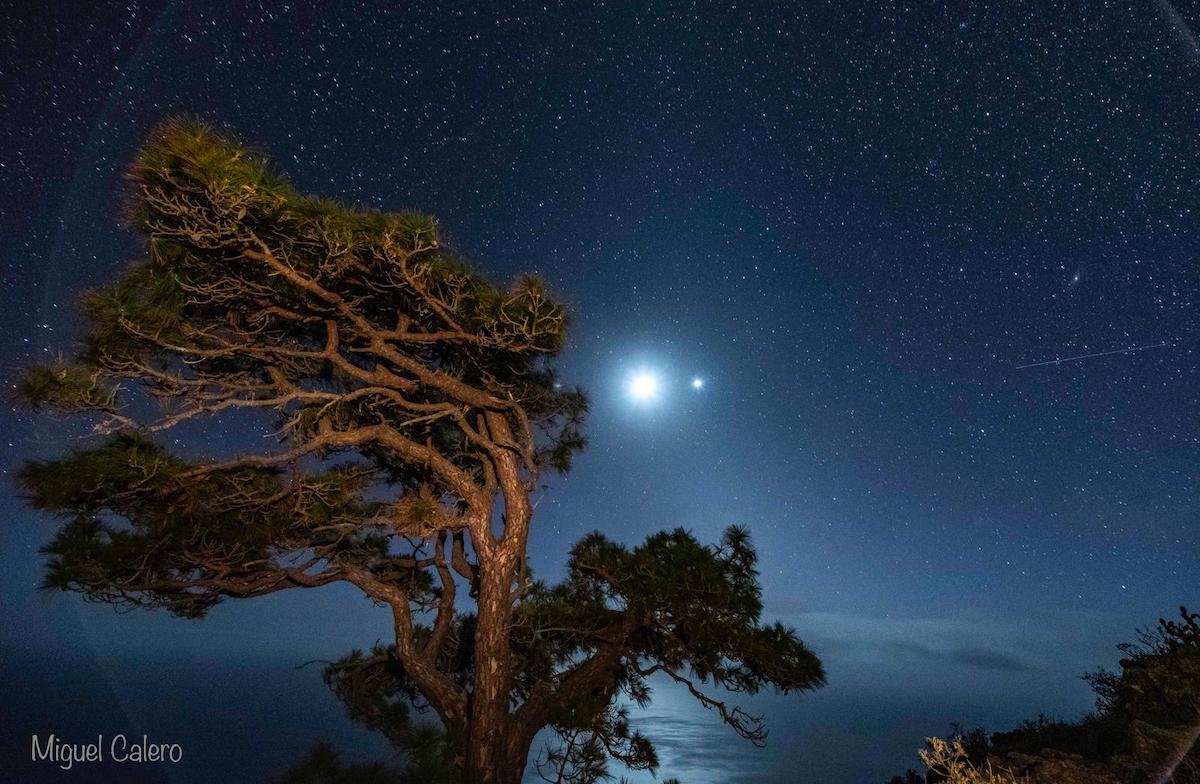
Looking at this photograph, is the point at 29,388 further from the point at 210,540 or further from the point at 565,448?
the point at 565,448

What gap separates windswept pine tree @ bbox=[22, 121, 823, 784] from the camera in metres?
5.54

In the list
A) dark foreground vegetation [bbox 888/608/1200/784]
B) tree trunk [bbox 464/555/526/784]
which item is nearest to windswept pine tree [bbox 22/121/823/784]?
tree trunk [bbox 464/555/526/784]

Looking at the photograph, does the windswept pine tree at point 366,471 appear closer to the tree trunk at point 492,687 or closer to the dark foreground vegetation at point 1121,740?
the tree trunk at point 492,687

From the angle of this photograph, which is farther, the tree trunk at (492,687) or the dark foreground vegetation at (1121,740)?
the tree trunk at (492,687)

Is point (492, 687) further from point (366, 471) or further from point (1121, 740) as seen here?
point (1121, 740)

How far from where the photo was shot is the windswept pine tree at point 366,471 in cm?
554

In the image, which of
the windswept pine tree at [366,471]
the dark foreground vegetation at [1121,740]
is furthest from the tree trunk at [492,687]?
the dark foreground vegetation at [1121,740]

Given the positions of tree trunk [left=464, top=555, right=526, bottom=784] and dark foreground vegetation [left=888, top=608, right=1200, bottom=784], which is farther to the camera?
tree trunk [left=464, top=555, right=526, bottom=784]

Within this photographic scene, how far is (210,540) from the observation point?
6.63 m

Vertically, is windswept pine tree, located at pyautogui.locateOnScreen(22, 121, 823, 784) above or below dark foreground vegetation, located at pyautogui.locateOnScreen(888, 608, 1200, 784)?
above

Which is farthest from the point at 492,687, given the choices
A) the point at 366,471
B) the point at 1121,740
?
the point at 1121,740

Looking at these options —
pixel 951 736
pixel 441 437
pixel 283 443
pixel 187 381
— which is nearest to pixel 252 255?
pixel 187 381

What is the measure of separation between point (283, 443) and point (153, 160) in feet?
10.4

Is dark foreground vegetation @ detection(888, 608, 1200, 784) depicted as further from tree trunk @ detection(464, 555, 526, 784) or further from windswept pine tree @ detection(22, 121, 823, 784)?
tree trunk @ detection(464, 555, 526, 784)
